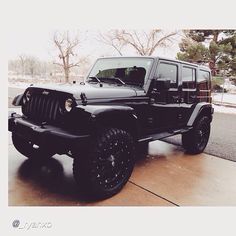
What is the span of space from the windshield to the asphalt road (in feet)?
4.92

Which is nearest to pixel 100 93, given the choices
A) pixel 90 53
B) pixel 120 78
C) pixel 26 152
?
pixel 120 78

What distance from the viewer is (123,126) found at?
3.46m

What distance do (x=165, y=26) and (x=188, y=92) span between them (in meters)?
1.84

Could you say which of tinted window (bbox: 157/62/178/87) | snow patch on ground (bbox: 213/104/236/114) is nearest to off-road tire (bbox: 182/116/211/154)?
tinted window (bbox: 157/62/178/87)

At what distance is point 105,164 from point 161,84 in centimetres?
147

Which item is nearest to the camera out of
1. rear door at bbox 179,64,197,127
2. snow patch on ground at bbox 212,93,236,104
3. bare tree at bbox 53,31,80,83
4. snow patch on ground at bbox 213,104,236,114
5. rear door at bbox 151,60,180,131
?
rear door at bbox 151,60,180,131

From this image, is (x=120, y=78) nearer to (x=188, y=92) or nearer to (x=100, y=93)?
(x=100, y=93)

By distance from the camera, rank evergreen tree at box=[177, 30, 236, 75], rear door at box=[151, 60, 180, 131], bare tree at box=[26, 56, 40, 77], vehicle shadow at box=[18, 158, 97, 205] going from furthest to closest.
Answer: evergreen tree at box=[177, 30, 236, 75]
bare tree at box=[26, 56, 40, 77]
rear door at box=[151, 60, 180, 131]
vehicle shadow at box=[18, 158, 97, 205]

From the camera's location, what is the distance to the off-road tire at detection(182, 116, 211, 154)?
198 inches

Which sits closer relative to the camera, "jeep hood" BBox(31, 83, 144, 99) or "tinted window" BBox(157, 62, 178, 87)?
"jeep hood" BBox(31, 83, 144, 99)

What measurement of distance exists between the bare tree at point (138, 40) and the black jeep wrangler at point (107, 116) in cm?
1230

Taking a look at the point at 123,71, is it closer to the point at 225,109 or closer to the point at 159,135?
the point at 159,135

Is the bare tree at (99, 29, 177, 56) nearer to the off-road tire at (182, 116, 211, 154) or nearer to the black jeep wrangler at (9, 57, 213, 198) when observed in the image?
the off-road tire at (182, 116, 211, 154)

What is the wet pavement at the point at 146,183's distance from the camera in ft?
10.4
